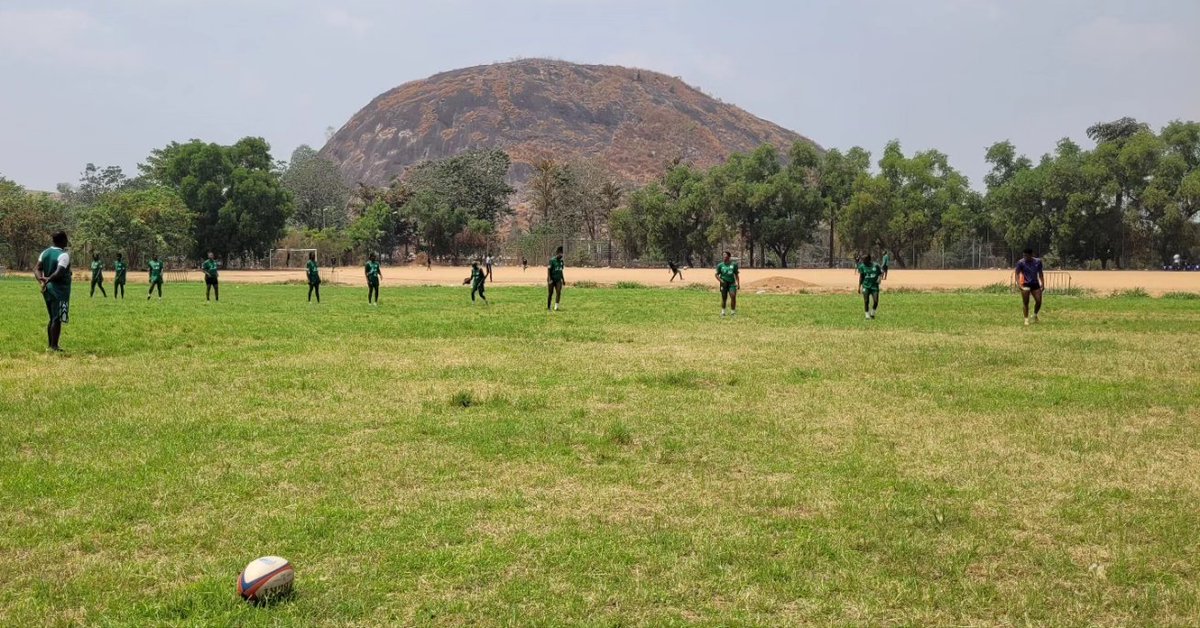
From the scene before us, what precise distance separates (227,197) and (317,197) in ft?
A: 146

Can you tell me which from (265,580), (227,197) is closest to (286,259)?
(227,197)

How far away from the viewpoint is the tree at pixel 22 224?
73.4 m

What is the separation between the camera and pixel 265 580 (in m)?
4.80

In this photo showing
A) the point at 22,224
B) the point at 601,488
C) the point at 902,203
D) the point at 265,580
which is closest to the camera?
the point at 265,580

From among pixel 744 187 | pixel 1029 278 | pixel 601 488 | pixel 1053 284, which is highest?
pixel 744 187

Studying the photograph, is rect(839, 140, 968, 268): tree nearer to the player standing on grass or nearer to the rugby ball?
the player standing on grass

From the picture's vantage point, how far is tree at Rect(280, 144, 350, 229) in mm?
135875

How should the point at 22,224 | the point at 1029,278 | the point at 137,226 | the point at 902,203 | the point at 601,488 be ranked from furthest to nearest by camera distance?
1. the point at 902,203
2. the point at 137,226
3. the point at 22,224
4. the point at 1029,278
5. the point at 601,488

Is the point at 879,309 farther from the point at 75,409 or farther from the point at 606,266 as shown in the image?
the point at 606,266

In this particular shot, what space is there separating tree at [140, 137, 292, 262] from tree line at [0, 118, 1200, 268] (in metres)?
0.18

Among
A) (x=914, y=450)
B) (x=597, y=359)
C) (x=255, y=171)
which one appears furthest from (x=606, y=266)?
(x=914, y=450)

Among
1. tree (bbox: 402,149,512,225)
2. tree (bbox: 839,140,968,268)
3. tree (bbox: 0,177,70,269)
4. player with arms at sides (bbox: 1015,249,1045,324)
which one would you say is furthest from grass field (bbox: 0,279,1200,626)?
tree (bbox: 402,149,512,225)

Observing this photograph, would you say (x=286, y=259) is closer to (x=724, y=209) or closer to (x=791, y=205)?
(x=724, y=209)

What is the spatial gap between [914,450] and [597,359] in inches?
287
